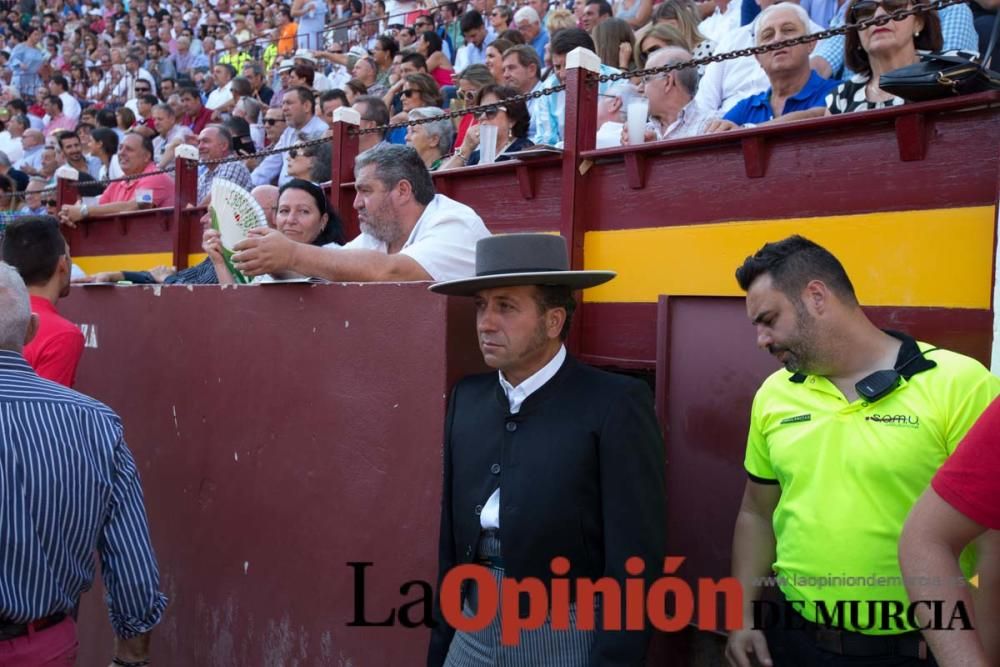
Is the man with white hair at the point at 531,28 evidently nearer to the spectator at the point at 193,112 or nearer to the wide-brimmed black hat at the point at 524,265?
A: the spectator at the point at 193,112

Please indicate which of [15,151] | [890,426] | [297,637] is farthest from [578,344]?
[15,151]

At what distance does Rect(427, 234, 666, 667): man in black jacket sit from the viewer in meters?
2.46

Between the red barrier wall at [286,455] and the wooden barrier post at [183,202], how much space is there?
6.10 feet

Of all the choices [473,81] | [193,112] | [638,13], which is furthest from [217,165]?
[193,112]

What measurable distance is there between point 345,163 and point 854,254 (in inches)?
118

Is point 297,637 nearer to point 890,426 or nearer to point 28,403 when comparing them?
point 28,403

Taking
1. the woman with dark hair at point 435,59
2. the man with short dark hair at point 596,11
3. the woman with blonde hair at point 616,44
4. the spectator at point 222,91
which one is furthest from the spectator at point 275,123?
the spectator at point 222,91

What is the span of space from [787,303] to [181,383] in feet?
9.66

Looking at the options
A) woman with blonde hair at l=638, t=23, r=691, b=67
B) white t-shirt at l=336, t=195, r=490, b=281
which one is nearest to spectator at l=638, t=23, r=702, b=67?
woman with blonde hair at l=638, t=23, r=691, b=67

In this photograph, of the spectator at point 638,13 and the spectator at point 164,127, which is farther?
the spectator at point 164,127

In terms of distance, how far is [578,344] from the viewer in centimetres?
408

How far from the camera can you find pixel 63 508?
8.25 feet

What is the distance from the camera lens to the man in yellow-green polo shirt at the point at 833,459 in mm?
2307

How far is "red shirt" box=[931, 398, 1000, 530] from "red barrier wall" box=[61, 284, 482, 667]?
1850mm
